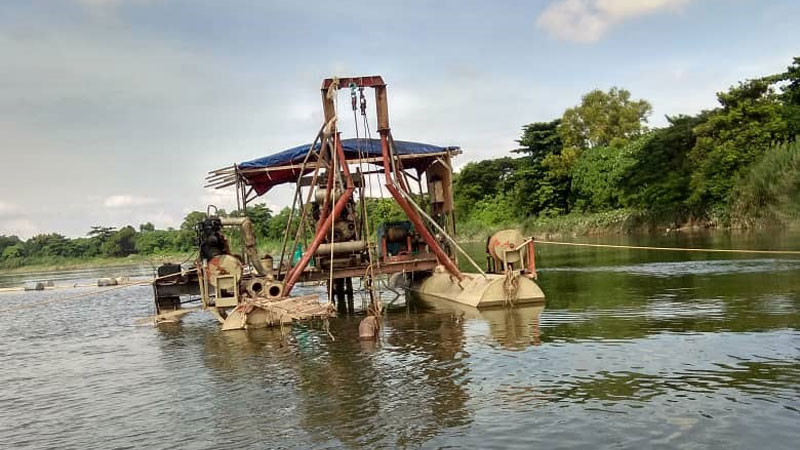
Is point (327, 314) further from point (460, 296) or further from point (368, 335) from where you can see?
point (460, 296)

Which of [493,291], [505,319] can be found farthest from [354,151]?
[505,319]

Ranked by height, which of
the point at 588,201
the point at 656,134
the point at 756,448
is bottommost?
the point at 756,448

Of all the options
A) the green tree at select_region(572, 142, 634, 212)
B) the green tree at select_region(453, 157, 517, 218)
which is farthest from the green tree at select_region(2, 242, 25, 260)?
the green tree at select_region(572, 142, 634, 212)

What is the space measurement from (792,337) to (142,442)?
9.38 m

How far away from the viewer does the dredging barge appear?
1616 cm

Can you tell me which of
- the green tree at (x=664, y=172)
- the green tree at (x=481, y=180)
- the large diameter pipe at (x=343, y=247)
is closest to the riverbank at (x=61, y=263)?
the green tree at (x=481, y=180)

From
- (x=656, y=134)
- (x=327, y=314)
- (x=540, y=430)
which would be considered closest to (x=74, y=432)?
(x=540, y=430)

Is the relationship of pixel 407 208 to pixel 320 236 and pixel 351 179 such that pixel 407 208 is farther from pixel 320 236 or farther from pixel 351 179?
pixel 320 236

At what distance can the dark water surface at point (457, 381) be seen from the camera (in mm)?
7035

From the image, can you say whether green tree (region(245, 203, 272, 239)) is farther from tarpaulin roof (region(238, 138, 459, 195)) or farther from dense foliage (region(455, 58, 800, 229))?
tarpaulin roof (region(238, 138, 459, 195))

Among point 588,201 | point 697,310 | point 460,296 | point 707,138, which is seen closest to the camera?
point 697,310

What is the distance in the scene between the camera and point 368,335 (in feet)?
43.9

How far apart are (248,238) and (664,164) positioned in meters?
43.1

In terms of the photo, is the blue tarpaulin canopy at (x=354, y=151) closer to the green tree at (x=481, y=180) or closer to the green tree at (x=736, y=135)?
the green tree at (x=736, y=135)
